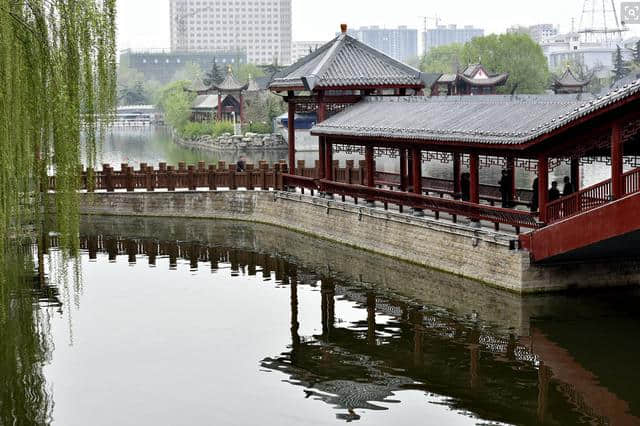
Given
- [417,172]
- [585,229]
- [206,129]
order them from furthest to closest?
[206,129], [417,172], [585,229]

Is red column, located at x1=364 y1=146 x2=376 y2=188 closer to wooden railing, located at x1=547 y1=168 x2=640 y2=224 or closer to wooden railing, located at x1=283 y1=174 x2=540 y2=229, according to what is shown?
wooden railing, located at x1=283 y1=174 x2=540 y2=229

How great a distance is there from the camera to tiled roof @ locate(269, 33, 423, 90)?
108ft

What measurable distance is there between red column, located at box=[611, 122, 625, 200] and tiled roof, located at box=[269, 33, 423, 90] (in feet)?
43.9

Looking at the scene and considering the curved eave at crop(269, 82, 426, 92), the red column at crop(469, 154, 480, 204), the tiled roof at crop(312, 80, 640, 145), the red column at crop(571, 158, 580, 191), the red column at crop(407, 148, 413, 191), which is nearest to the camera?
the tiled roof at crop(312, 80, 640, 145)

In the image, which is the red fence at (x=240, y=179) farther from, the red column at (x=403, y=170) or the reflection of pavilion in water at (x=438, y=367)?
the reflection of pavilion in water at (x=438, y=367)

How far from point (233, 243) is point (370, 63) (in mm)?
6995


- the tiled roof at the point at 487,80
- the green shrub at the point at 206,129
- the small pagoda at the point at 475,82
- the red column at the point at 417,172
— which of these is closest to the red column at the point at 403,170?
the red column at the point at 417,172

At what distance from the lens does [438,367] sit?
1803cm

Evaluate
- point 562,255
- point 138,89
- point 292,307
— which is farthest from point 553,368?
point 138,89

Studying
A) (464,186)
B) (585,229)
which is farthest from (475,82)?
(585,229)

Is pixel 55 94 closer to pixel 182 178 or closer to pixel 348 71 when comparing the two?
pixel 348 71

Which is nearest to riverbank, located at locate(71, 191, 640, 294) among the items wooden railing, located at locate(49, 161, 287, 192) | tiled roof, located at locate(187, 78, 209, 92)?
wooden railing, located at locate(49, 161, 287, 192)

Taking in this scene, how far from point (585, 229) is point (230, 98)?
3071 inches

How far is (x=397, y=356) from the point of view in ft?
61.7
